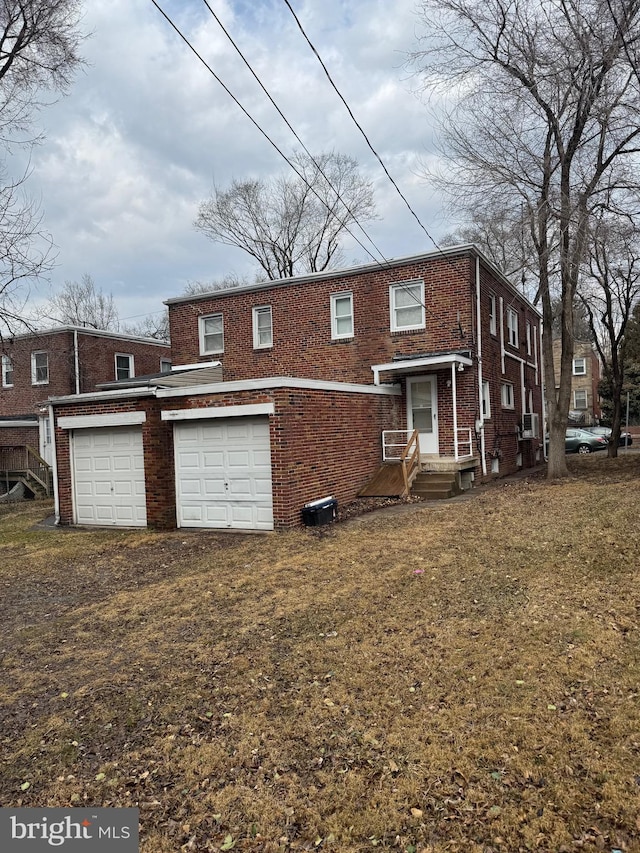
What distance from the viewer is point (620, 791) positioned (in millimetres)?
2660

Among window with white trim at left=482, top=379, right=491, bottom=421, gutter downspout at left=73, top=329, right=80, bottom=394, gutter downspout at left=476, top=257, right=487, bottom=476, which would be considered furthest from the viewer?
gutter downspout at left=73, top=329, right=80, bottom=394

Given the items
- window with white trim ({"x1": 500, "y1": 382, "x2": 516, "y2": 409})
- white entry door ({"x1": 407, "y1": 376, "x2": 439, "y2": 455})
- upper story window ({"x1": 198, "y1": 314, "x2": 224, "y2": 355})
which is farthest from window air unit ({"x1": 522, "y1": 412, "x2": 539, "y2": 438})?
upper story window ({"x1": 198, "y1": 314, "x2": 224, "y2": 355})

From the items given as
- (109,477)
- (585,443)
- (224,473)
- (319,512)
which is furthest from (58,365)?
(585,443)

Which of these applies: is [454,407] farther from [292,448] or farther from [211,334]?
[211,334]

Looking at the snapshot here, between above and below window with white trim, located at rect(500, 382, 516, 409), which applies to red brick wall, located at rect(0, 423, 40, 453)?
below

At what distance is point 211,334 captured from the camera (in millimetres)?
18156

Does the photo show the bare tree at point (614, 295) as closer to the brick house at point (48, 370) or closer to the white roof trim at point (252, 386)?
the white roof trim at point (252, 386)

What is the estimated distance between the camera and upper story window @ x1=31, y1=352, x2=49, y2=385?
77.0ft

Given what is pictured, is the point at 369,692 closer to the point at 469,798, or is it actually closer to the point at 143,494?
the point at 469,798

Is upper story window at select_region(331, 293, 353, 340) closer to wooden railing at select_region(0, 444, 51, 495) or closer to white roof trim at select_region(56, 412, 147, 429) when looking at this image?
white roof trim at select_region(56, 412, 147, 429)

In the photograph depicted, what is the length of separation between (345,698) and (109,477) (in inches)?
374

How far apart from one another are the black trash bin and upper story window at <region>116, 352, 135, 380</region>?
55.5 ft

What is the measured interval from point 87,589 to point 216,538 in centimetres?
302

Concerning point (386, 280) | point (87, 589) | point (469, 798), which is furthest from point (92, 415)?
point (469, 798)
